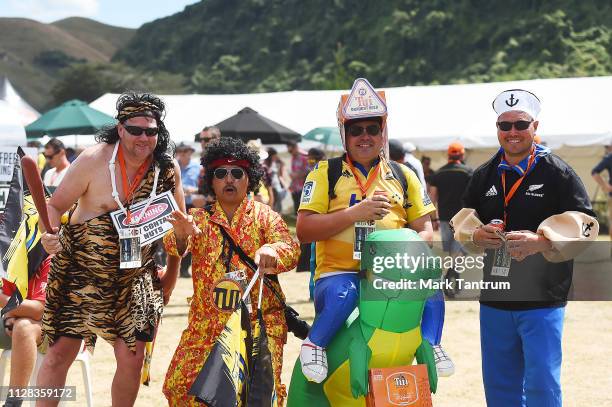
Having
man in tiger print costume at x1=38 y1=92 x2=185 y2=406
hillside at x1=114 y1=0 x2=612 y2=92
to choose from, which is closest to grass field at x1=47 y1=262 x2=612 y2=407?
man in tiger print costume at x1=38 y1=92 x2=185 y2=406

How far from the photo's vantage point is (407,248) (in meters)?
4.45

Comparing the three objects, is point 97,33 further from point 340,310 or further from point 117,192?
point 340,310

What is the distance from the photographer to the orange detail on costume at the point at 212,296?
16.1 ft

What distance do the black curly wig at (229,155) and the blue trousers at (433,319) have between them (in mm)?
1337

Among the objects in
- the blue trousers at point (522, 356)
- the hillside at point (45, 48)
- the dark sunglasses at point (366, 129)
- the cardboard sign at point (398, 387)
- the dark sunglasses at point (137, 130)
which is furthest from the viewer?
the hillside at point (45, 48)

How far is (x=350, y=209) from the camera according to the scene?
4.61m

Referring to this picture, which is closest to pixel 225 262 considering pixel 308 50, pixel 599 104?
pixel 599 104

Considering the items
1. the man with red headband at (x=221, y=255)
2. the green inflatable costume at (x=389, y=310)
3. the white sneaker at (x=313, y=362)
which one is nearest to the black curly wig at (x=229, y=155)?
the man with red headband at (x=221, y=255)

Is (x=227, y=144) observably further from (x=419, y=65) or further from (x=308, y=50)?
(x=308, y=50)

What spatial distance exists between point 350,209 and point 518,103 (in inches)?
41.0

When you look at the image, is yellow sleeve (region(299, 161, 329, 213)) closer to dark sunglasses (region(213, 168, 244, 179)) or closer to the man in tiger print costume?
dark sunglasses (region(213, 168, 244, 179))

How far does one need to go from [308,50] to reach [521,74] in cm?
2094

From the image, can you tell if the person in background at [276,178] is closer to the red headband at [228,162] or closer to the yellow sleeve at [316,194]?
the red headband at [228,162]

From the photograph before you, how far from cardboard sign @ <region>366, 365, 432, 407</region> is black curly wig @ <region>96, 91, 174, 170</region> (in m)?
1.80
